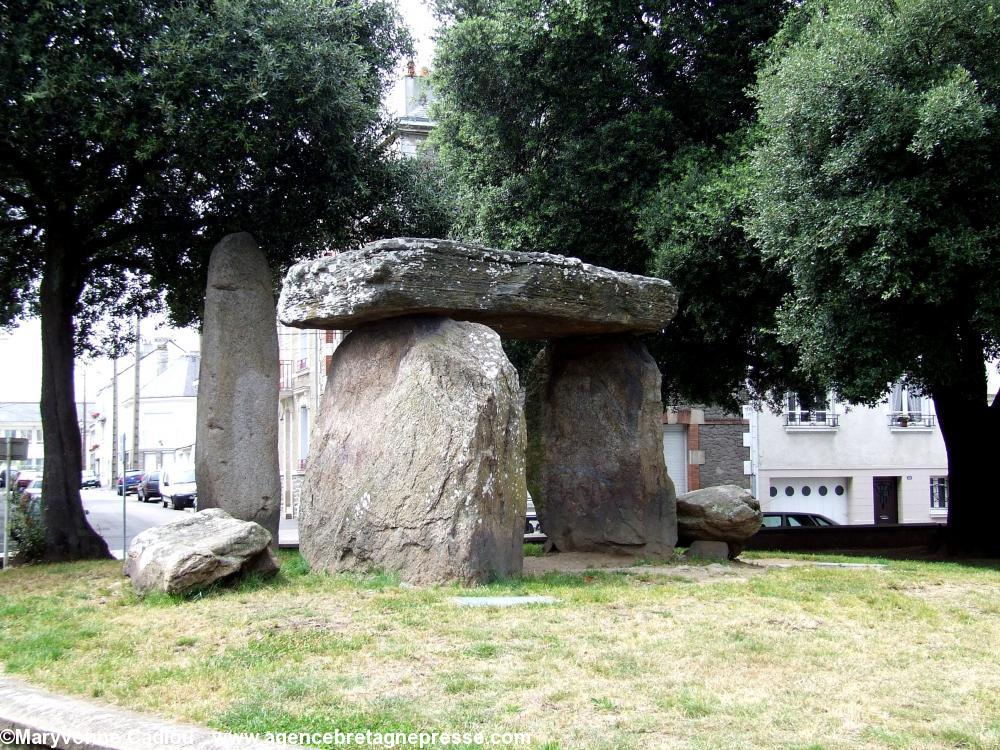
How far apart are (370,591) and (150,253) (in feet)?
29.4

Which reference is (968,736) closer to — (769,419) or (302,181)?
(302,181)


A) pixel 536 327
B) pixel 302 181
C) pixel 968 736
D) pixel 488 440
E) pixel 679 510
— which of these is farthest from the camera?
pixel 302 181

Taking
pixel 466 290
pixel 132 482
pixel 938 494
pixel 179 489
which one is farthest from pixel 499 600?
pixel 132 482

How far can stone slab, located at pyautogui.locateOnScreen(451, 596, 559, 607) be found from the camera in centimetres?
820

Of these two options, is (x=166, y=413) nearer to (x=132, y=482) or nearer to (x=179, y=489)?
(x=132, y=482)

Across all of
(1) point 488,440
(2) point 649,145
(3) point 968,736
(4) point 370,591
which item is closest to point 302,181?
(2) point 649,145

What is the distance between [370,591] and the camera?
8812mm

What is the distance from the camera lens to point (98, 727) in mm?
5184

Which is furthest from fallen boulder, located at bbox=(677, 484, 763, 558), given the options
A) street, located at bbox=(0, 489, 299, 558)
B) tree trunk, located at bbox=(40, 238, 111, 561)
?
street, located at bbox=(0, 489, 299, 558)

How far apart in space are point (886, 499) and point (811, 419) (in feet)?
12.3

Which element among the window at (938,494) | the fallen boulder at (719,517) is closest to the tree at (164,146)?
the fallen boulder at (719,517)

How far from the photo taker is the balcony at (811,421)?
3091 centimetres

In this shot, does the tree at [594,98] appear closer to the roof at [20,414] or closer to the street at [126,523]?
the street at [126,523]

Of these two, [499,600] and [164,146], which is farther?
[164,146]
